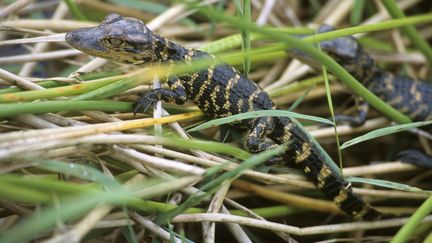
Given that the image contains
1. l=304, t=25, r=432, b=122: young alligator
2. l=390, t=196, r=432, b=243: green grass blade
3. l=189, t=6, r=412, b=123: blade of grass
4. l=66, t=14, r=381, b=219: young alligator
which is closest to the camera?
l=189, t=6, r=412, b=123: blade of grass

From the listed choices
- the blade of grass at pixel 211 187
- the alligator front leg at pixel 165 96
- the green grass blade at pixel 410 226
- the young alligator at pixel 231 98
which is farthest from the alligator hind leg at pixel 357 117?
the blade of grass at pixel 211 187

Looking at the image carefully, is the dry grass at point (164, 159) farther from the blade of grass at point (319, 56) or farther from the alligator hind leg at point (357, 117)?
the blade of grass at point (319, 56)

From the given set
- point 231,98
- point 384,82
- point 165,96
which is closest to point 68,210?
point 165,96

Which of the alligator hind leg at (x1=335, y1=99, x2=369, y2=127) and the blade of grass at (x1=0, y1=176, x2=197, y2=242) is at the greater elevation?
the alligator hind leg at (x1=335, y1=99, x2=369, y2=127)

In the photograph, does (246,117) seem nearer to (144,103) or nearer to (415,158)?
(144,103)

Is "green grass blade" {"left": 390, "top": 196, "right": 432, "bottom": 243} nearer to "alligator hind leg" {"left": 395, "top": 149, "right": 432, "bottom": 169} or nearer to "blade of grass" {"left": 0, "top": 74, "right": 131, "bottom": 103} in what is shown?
"alligator hind leg" {"left": 395, "top": 149, "right": 432, "bottom": 169}

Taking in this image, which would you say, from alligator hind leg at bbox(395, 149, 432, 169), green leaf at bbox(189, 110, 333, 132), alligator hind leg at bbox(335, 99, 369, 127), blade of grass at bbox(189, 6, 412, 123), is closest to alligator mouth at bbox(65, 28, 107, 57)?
green leaf at bbox(189, 110, 333, 132)

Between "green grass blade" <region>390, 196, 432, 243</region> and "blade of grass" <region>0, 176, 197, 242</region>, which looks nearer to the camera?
"blade of grass" <region>0, 176, 197, 242</region>

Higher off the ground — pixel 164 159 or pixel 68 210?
pixel 164 159
